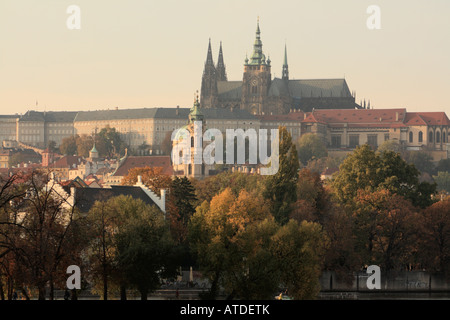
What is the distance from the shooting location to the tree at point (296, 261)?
215ft

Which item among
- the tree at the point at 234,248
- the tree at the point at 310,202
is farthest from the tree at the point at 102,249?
the tree at the point at 310,202

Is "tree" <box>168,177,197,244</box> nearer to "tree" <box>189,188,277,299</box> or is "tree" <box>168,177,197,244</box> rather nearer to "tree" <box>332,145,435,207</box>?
"tree" <box>189,188,277,299</box>

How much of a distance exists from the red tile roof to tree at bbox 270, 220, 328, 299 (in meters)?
110

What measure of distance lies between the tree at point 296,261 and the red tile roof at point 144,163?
361 ft

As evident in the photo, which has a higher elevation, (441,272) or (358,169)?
(358,169)

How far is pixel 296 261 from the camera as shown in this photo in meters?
65.9

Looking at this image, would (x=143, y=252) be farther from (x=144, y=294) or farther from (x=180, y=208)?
(x=180, y=208)

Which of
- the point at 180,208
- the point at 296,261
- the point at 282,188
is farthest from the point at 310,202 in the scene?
the point at 296,261

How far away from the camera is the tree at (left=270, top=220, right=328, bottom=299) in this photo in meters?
65.5

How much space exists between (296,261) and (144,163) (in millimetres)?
124309
